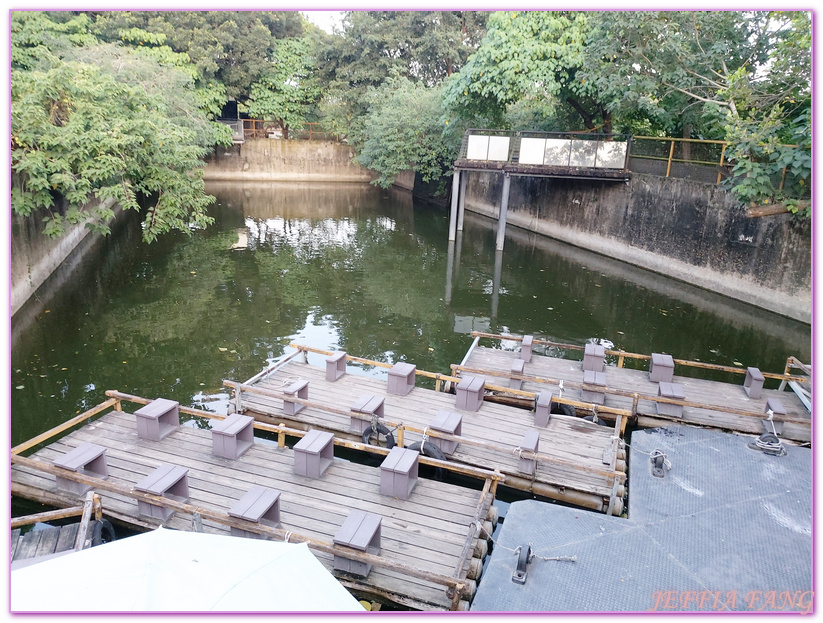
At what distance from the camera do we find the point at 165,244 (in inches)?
868

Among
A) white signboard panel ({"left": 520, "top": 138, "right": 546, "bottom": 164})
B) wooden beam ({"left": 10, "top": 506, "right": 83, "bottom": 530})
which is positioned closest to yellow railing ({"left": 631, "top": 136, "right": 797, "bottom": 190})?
white signboard panel ({"left": 520, "top": 138, "right": 546, "bottom": 164})

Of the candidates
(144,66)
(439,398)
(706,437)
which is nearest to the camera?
(706,437)

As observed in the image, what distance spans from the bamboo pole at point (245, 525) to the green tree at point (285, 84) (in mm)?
37845

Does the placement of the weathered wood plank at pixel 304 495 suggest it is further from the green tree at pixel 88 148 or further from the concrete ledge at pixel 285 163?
the concrete ledge at pixel 285 163

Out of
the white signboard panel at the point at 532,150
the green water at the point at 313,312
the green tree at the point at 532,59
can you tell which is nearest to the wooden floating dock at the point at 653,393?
the green water at the point at 313,312

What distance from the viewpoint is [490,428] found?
9062mm

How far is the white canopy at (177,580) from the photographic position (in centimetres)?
391

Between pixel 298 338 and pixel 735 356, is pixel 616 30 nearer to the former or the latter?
pixel 735 356

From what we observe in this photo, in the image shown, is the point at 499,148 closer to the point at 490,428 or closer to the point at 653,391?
the point at 653,391

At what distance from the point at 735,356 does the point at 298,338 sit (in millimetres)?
9855

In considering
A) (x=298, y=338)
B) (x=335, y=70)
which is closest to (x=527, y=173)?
(x=298, y=338)

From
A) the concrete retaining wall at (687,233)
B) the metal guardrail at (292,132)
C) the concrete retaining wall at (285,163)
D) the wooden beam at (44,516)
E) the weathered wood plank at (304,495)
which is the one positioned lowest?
the weathered wood plank at (304,495)

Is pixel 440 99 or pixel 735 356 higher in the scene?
pixel 440 99

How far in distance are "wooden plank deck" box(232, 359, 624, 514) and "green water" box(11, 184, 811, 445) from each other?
56.9 inches
